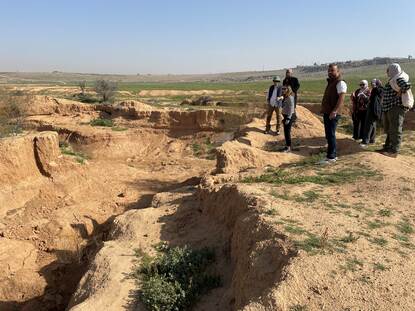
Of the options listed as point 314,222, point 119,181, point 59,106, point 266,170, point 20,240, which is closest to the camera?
point 314,222

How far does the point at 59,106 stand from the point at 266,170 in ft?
45.6

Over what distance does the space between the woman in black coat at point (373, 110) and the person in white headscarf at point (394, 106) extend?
3.21 feet

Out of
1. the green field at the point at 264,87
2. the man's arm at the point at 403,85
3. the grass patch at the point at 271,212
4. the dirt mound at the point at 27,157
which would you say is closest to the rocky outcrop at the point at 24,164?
the dirt mound at the point at 27,157

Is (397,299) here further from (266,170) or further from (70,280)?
(70,280)

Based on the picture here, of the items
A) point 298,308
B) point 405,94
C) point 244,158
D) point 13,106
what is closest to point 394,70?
point 405,94

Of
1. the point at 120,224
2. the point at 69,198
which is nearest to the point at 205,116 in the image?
the point at 69,198

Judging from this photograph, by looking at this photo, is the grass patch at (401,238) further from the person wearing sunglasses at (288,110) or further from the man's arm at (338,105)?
the person wearing sunglasses at (288,110)

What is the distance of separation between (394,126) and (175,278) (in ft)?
17.7

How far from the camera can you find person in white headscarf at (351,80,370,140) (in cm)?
1039

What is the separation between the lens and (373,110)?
387 inches

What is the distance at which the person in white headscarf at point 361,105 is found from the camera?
34.1ft

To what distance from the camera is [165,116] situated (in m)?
18.4

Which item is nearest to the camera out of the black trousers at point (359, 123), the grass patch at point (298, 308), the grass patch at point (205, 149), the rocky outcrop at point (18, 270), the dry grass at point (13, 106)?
the grass patch at point (298, 308)

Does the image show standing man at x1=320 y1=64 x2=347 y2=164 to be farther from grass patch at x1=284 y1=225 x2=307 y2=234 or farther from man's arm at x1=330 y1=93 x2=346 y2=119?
grass patch at x1=284 y1=225 x2=307 y2=234
